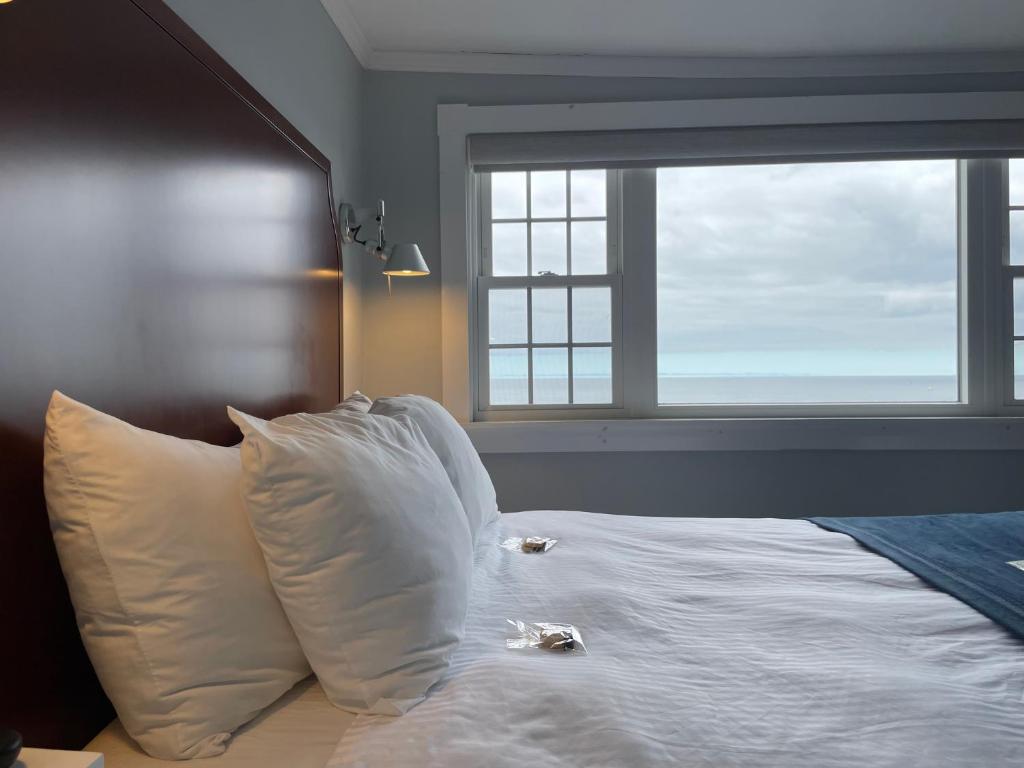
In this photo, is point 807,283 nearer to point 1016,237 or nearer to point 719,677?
point 1016,237

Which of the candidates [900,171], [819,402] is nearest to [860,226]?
[900,171]

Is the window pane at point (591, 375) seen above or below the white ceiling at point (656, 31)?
below

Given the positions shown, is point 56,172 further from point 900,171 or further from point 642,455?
point 900,171

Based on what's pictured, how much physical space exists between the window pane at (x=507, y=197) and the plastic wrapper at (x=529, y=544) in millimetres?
1815

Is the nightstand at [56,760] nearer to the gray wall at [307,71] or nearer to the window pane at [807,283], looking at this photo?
the gray wall at [307,71]

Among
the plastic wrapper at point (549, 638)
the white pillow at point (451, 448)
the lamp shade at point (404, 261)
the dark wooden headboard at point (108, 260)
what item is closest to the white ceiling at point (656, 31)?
the lamp shade at point (404, 261)

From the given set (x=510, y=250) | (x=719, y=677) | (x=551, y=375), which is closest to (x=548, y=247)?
(x=510, y=250)

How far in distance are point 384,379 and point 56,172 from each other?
204 centimetres

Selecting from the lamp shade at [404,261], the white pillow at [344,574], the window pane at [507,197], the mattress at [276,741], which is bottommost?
the mattress at [276,741]

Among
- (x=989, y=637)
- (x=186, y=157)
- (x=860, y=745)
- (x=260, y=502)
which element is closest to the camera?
(x=860, y=745)

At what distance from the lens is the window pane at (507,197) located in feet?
10.0

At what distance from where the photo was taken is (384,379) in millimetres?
2947

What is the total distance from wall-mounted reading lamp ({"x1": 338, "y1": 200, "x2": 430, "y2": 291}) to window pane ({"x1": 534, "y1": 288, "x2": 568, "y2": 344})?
0.69 meters

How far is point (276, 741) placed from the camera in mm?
883
